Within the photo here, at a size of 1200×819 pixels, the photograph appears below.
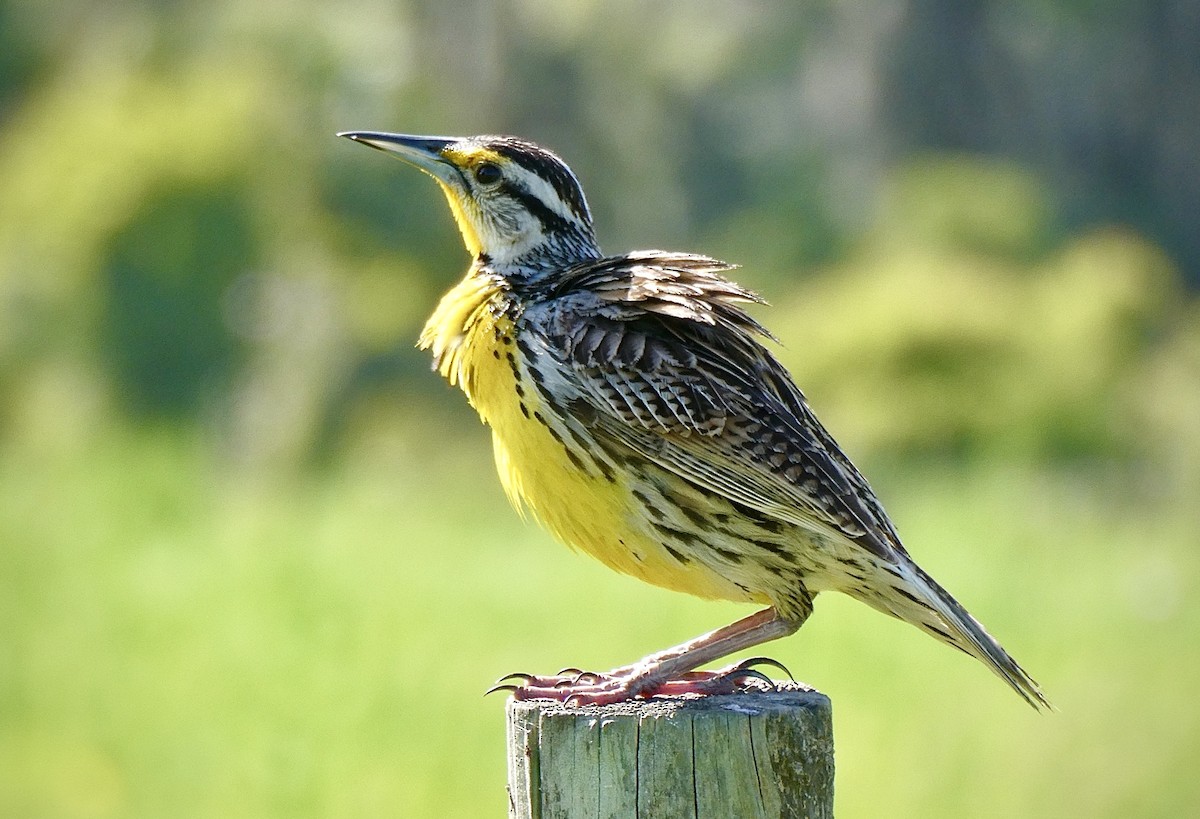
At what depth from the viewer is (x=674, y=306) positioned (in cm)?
384

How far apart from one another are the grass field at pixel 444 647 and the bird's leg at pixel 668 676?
10.3 feet

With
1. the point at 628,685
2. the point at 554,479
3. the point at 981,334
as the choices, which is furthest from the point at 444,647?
the point at 981,334

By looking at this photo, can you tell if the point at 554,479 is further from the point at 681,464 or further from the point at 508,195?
the point at 508,195

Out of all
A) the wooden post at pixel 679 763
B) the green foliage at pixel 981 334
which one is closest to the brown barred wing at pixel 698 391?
the wooden post at pixel 679 763

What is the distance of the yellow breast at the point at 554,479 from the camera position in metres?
3.74

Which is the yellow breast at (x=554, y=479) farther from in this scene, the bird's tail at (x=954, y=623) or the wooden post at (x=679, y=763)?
the wooden post at (x=679, y=763)

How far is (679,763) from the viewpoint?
312 centimetres

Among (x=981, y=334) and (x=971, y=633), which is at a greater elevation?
(x=981, y=334)

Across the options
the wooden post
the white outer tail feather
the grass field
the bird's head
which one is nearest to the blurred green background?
the grass field

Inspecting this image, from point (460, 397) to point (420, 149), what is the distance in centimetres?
647

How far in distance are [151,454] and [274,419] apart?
29.8 inches

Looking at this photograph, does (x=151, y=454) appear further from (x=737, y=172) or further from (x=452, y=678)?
(x=737, y=172)

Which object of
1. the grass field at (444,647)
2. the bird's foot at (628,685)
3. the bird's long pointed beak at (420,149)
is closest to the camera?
the bird's foot at (628,685)

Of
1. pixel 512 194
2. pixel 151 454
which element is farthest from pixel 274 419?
pixel 512 194
